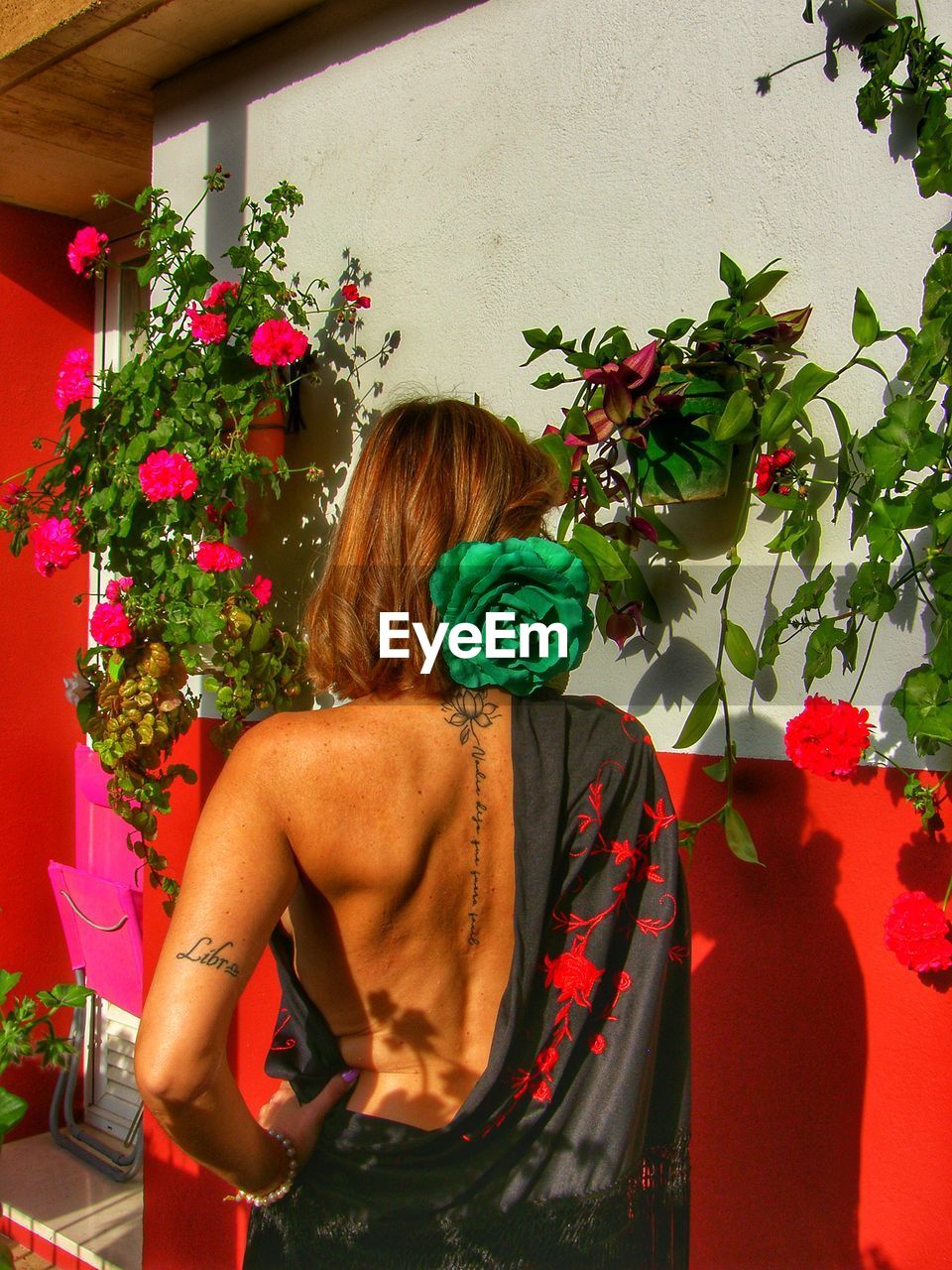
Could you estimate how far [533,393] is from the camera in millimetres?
2479

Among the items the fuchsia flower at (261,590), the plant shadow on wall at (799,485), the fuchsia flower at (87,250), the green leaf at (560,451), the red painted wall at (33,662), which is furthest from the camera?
the red painted wall at (33,662)

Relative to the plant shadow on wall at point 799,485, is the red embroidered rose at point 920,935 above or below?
below

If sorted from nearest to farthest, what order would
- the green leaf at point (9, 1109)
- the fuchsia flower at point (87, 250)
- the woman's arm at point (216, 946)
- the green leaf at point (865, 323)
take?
the green leaf at point (9, 1109)
the woman's arm at point (216, 946)
the green leaf at point (865, 323)
the fuchsia flower at point (87, 250)

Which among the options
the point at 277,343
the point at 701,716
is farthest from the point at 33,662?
the point at 701,716

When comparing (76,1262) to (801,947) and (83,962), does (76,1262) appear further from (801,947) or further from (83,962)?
(801,947)

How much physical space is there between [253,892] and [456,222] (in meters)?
1.83

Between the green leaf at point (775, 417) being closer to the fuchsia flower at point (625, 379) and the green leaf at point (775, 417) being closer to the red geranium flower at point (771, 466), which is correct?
the red geranium flower at point (771, 466)

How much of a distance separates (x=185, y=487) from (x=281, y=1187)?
153 centimetres

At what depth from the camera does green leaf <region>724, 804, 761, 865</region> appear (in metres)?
1.96

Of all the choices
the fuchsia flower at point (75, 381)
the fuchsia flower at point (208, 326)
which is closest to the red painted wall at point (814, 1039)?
the fuchsia flower at point (208, 326)

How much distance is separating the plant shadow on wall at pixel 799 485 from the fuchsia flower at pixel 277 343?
0.69 metres

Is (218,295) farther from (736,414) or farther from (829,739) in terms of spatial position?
(829,739)

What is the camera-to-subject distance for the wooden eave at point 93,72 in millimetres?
2938

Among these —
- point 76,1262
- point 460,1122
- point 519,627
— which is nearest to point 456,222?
point 519,627
